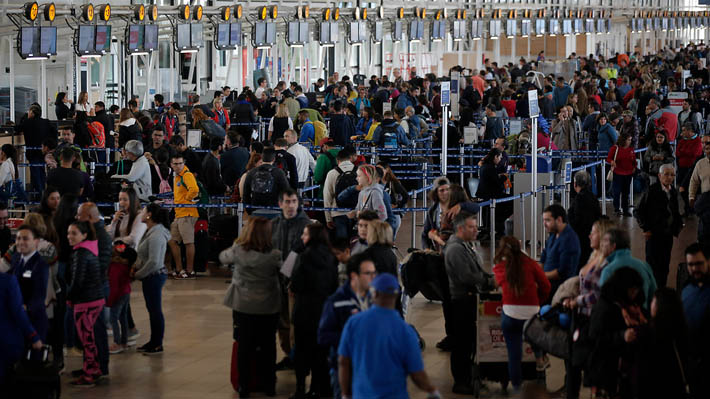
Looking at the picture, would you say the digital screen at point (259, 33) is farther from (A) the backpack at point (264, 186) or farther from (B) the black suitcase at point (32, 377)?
(B) the black suitcase at point (32, 377)

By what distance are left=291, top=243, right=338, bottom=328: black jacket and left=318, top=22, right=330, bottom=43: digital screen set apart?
2371 cm

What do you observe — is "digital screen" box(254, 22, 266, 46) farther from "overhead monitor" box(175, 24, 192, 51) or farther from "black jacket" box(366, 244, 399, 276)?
"black jacket" box(366, 244, 399, 276)

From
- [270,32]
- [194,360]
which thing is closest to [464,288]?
[194,360]

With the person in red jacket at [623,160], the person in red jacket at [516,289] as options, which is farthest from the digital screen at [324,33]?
the person in red jacket at [516,289]

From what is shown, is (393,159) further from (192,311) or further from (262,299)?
(262,299)

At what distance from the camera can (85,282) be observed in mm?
8719

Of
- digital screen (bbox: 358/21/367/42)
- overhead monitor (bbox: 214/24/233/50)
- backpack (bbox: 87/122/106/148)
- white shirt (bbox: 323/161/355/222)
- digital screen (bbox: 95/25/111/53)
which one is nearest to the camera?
white shirt (bbox: 323/161/355/222)

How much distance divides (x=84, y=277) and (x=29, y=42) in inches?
500

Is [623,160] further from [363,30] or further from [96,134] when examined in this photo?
[363,30]

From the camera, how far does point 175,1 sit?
31297 mm

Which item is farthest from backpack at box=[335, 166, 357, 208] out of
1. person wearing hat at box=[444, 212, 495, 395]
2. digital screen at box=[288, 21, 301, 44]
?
digital screen at box=[288, 21, 301, 44]

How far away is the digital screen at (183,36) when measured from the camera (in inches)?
997

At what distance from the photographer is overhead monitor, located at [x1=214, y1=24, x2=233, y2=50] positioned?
26859mm

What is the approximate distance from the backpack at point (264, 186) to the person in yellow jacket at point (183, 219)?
88 cm
